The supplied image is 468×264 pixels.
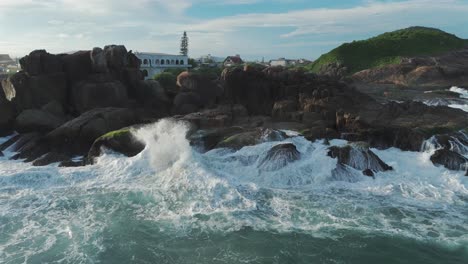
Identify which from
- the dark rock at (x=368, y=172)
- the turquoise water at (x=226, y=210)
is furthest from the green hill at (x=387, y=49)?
the turquoise water at (x=226, y=210)

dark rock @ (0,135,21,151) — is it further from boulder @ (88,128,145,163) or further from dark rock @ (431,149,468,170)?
dark rock @ (431,149,468,170)

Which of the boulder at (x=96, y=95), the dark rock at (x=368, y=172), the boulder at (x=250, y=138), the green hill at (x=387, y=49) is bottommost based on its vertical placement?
the dark rock at (x=368, y=172)

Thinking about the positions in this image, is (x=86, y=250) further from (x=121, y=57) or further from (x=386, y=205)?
(x=121, y=57)

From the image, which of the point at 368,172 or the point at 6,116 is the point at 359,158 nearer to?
the point at 368,172

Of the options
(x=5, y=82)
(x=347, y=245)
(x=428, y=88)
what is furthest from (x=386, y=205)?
(x=428, y=88)

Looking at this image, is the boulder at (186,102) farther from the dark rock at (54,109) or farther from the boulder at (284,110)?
the dark rock at (54,109)

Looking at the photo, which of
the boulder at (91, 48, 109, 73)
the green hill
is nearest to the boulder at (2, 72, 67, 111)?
the boulder at (91, 48, 109, 73)
